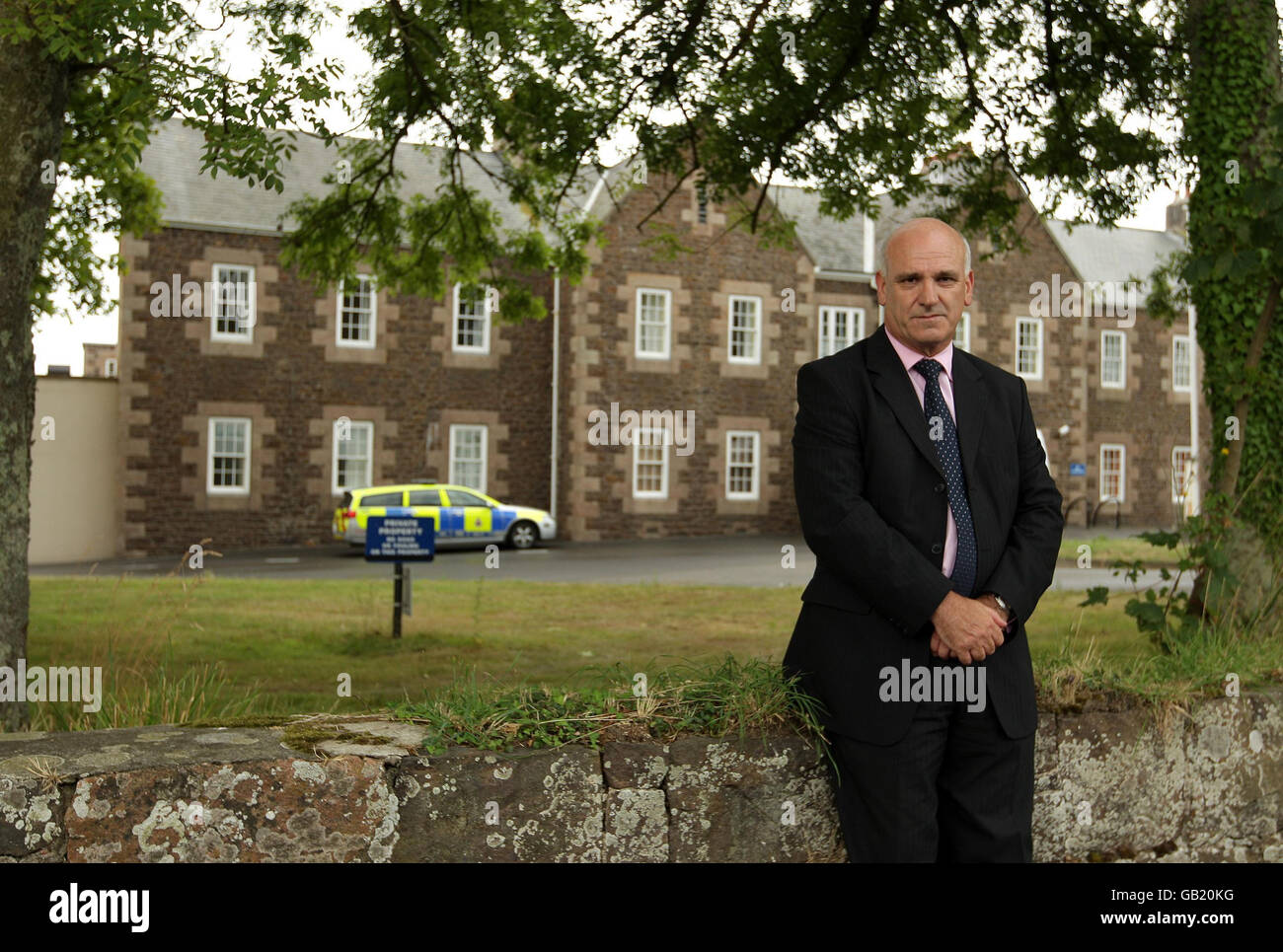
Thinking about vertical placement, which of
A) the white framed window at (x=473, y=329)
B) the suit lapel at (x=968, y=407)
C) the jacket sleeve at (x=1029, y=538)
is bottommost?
the jacket sleeve at (x=1029, y=538)

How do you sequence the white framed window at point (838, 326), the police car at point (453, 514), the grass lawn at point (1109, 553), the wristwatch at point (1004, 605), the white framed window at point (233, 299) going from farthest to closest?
1. the white framed window at point (838, 326)
2. the white framed window at point (233, 299)
3. the police car at point (453, 514)
4. the grass lawn at point (1109, 553)
5. the wristwatch at point (1004, 605)

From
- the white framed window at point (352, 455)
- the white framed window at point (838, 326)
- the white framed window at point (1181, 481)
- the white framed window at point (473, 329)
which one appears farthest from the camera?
the white framed window at point (838, 326)

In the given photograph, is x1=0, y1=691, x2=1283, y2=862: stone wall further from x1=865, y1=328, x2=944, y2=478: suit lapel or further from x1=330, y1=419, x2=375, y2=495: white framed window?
x1=330, y1=419, x2=375, y2=495: white framed window

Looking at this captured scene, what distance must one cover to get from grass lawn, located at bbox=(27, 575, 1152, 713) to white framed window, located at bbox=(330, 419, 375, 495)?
32.5 ft

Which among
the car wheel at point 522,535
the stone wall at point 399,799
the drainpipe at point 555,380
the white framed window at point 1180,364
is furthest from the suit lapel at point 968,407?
the white framed window at point 1180,364

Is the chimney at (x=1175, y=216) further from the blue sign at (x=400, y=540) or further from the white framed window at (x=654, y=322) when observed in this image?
the blue sign at (x=400, y=540)

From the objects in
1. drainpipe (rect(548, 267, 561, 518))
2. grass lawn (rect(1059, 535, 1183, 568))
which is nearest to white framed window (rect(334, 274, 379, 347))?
drainpipe (rect(548, 267, 561, 518))

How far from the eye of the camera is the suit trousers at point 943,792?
2.88 metres

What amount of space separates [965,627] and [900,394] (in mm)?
622

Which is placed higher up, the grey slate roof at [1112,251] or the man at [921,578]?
the grey slate roof at [1112,251]

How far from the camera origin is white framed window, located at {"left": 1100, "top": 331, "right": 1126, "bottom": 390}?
35.8m

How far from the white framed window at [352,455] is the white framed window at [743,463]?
851 centimetres
